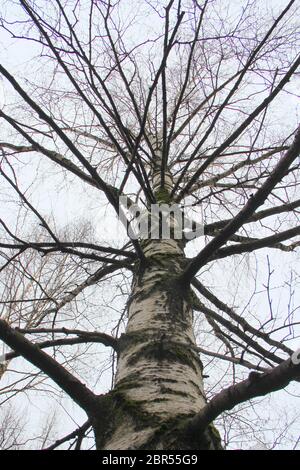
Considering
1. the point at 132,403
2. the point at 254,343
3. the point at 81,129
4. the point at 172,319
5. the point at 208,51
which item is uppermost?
the point at 81,129

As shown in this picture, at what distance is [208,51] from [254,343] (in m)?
1.89

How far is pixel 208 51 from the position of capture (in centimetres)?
265

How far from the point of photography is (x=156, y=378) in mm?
1133

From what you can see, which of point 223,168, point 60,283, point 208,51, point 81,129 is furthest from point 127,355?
point 60,283

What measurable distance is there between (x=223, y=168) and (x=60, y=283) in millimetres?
2408

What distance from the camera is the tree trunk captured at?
3.11 feet

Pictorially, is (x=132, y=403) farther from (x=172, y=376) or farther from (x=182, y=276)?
(x=182, y=276)

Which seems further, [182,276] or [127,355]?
[182,276]

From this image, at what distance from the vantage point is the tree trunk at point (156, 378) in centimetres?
95
